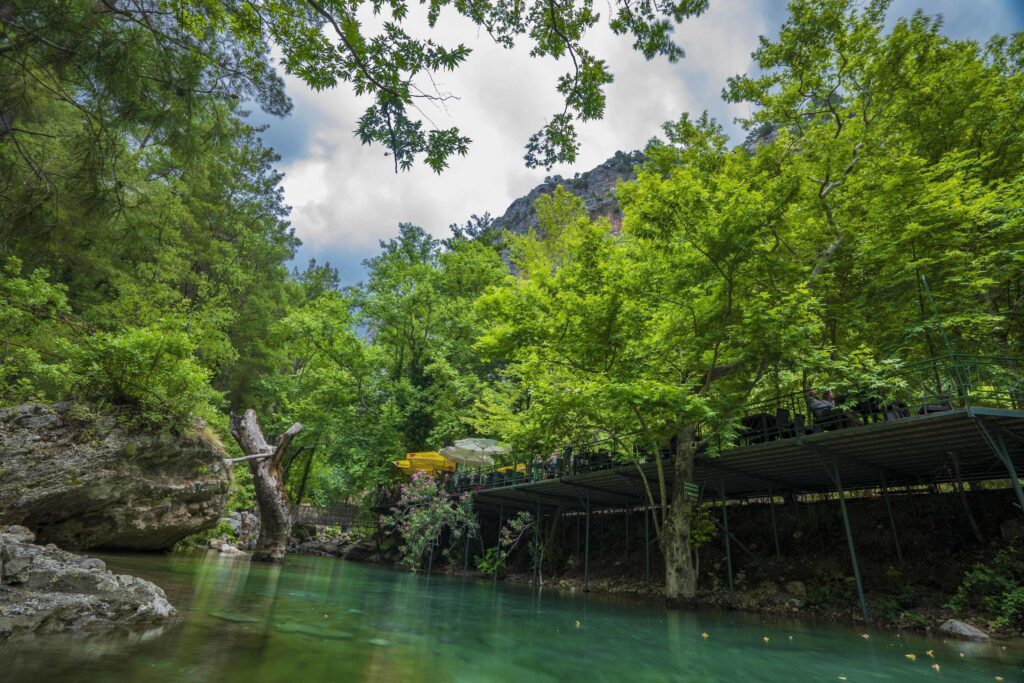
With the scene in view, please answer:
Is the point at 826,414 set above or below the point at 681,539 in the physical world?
above

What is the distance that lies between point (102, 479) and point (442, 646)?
9.59m

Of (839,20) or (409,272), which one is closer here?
(839,20)

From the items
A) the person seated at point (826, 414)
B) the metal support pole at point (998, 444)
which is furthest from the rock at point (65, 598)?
the metal support pole at point (998, 444)

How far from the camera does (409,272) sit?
2517cm

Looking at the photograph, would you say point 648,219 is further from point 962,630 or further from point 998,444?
point 962,630

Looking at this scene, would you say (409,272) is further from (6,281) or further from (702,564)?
(702,564)

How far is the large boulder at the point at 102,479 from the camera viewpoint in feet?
31.7

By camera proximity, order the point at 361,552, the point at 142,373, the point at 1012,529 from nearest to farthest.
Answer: the point at 1012,529 → the point at 142,373 → the point at 361,552

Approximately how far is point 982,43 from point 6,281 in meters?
24.3

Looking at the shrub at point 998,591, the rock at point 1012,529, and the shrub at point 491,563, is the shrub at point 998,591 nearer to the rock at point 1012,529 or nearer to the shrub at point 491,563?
the rock at point 1012,529

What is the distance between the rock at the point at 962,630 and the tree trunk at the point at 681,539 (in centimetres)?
415

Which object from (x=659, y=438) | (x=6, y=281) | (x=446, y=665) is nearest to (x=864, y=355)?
(x=659, y=438)

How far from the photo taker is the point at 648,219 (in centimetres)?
1088

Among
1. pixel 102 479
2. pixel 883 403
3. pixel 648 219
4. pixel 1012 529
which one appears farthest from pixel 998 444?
pixel 102 479
